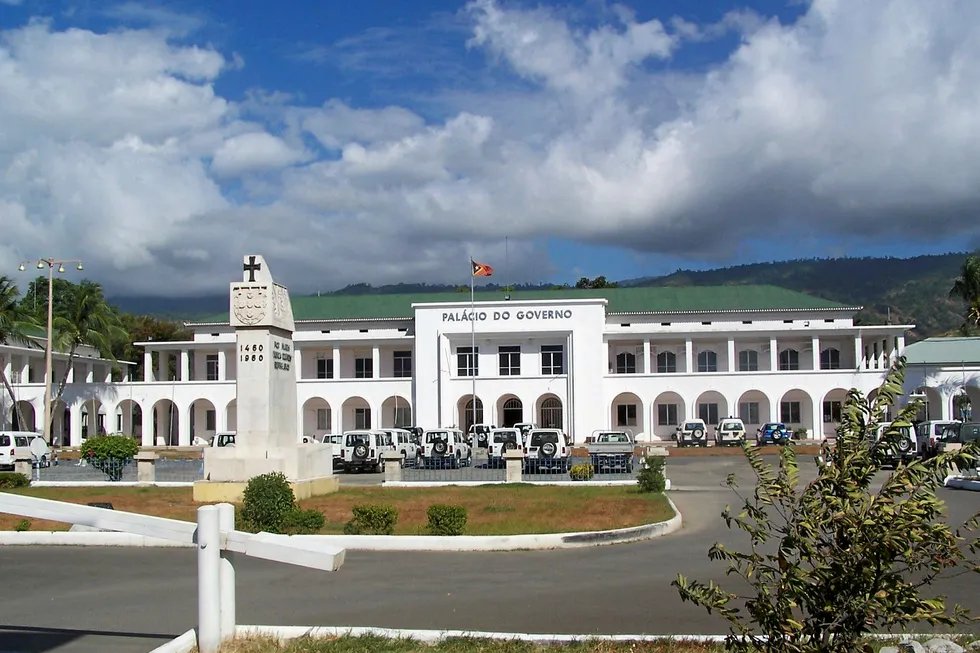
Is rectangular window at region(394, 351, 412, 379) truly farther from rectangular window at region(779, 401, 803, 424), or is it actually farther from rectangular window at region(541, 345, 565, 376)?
rectangular window at region(779, 401, 803, 424)

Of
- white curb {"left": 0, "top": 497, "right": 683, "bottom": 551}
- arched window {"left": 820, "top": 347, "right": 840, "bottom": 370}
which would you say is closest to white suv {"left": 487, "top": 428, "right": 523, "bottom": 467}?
white curb {"left": 0, "top": 497, "right": 683, "bottom": 551}

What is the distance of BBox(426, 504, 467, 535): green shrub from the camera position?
14773mm

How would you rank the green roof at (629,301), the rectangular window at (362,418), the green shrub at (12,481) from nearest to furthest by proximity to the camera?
1. the green shrub at (12,481)
2. the rectangular window at (362,418)
3. the green roof at (629,301)

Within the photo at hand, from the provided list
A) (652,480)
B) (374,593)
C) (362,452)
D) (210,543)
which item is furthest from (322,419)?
(210,543)

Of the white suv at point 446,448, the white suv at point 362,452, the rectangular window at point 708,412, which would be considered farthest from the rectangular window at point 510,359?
the white suv at point 362,452

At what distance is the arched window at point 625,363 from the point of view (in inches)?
2470

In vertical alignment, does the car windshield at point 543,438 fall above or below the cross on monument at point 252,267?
below

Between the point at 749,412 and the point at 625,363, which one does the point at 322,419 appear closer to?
the point at 625,363

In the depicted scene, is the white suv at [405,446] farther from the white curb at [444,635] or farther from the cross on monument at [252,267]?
the white curb at [444,635]

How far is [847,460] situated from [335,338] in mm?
58697

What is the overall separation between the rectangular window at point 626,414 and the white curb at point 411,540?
4555 centimetres

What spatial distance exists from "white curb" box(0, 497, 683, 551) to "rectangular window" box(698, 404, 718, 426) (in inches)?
1780

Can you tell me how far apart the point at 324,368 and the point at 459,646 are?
58452mm

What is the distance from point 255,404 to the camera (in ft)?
70.3
